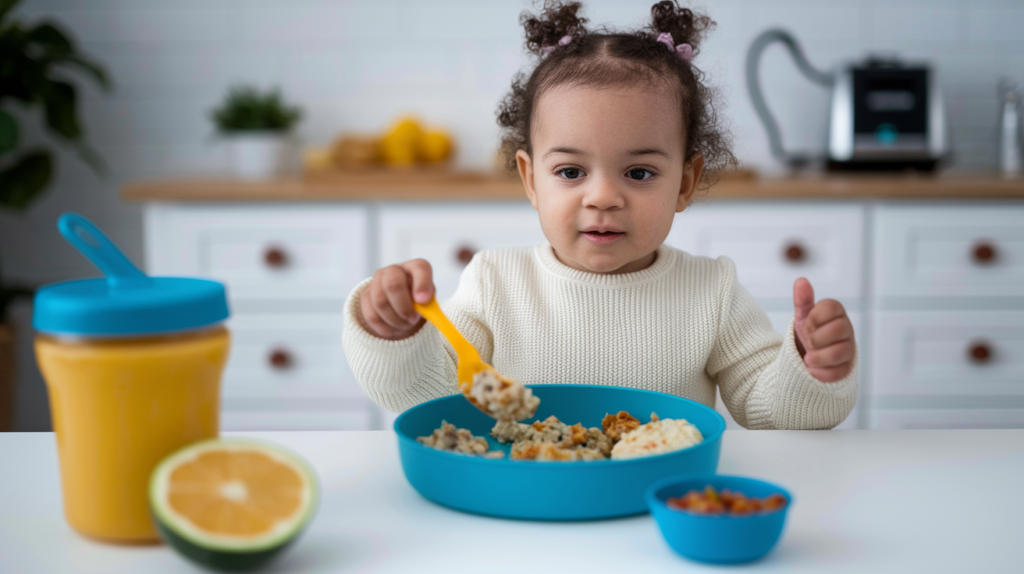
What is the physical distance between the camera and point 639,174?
3.13 ft

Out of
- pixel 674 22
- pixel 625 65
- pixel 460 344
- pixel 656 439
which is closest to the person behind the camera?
pixel 656 439

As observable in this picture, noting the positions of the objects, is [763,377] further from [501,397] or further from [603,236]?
[501,397]

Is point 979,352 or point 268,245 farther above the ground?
point 268,245

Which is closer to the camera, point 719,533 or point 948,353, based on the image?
point 719,533

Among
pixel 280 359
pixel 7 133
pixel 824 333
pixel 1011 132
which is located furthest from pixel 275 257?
pixel 1011 132

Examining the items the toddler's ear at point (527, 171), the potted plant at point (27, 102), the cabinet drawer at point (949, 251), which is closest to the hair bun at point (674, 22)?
the toddler's ear at point (527, 171)

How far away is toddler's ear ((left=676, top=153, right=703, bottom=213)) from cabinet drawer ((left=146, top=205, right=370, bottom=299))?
111 cm

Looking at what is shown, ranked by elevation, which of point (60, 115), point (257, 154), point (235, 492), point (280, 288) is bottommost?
point (280, 288)

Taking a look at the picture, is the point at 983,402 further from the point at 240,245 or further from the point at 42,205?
the point at 42,205

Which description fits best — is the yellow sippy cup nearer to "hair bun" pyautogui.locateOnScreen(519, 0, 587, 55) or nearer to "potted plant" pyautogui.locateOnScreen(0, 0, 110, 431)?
"hair bun" pyautogui.locateOnScreen(519, 0, 587, 55)

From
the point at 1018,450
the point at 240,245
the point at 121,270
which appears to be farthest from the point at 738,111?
the point at 121,270

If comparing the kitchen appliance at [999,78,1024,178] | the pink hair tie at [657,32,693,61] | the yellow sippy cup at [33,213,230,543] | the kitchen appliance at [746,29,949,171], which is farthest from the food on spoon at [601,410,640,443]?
the kitchen appliance at [999,78,1024,178]

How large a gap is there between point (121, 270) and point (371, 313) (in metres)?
Answer: 0.31

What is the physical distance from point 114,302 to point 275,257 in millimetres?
1599
